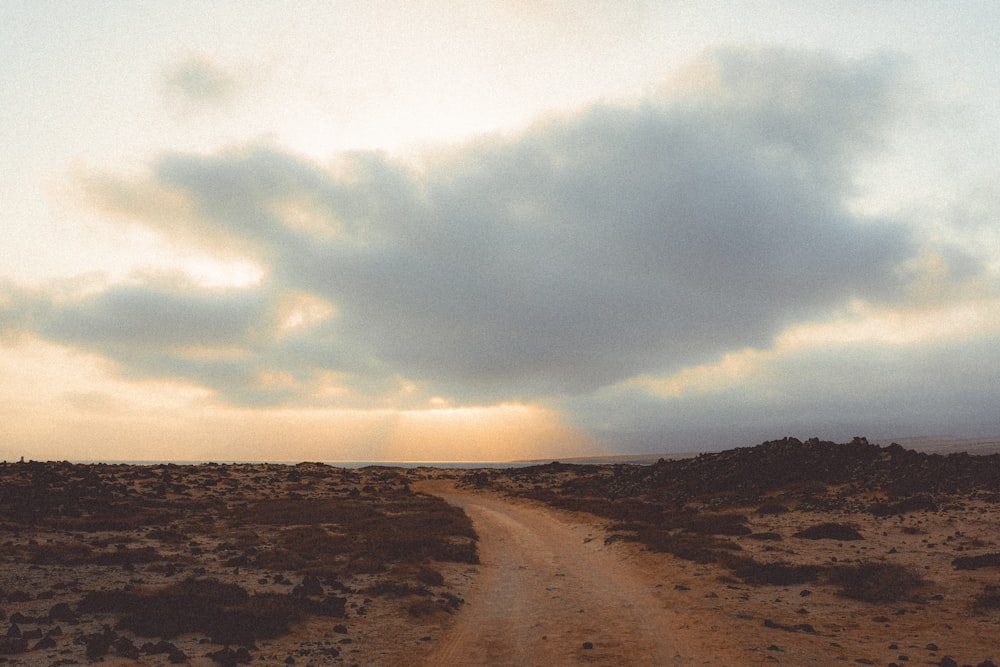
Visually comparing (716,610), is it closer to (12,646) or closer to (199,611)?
(199,611)

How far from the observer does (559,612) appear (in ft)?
67.5

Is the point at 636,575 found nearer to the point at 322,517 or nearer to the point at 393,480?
the point at 322,517

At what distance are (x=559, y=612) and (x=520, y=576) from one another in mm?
6699

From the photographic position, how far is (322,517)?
43719 millimetres

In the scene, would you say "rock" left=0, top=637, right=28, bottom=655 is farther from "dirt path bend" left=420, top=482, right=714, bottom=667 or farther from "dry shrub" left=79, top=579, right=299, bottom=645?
"dirt path bend" left=420, top=482, right=714, bottom=667

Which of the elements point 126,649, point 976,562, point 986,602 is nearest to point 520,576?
point 126,649

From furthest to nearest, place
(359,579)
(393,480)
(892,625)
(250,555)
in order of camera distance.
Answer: (393,480), (250,555), (359,579), (892,625)

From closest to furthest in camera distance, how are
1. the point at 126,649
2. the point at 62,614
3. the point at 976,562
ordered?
1. the point at 126,649
2. the point at 62,614
3. the point at 976,562

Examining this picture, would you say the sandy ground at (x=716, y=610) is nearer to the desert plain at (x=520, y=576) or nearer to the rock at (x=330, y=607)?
the desert plain at (x=520, y=576)

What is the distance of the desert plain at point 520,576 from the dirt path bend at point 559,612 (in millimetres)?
113

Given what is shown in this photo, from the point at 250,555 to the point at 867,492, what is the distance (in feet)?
146

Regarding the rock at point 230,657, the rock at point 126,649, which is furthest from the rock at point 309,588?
the rock at point 126,649

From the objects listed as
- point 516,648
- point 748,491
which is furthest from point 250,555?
point 748,491

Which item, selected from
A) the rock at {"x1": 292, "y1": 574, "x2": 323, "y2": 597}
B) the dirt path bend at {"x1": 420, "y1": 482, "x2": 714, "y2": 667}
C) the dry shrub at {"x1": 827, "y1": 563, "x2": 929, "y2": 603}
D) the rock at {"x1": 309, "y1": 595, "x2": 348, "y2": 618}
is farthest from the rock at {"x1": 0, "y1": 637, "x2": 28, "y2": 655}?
the dry shrub at {"x1": 827, "y1": 563, "x2": 929, "y2": 603}
